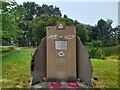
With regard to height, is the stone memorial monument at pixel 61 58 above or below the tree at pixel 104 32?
below

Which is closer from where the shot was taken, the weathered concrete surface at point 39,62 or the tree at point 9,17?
the weathered concrete surface at point 39,62

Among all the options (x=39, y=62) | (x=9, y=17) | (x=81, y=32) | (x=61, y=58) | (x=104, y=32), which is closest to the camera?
(x=61, y=58)

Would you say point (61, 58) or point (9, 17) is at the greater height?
point (9, 17)

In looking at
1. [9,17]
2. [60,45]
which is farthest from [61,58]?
[9,17]

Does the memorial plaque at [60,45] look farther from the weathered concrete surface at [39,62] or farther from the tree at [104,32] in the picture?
the tree at [104,32]

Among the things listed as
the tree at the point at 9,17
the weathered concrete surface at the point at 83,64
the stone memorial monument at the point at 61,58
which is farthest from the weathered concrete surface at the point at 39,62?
the tree at the point at 9,17

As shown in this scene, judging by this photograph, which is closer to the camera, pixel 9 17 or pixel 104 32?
pixel 9 17

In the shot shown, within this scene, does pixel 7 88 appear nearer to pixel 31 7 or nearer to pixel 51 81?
pixel 51 81

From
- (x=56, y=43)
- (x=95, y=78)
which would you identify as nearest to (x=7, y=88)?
(x=56, y=43)

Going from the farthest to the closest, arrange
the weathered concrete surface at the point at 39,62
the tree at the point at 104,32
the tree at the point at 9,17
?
the tree at the point at 104,32, the tree at the point at 9,17, the weathered concrete surface at the point at 39,62

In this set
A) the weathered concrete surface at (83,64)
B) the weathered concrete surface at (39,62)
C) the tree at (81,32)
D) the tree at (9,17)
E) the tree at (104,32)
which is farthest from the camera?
the tree at (104,32)

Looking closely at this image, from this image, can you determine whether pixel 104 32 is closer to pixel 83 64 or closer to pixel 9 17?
pixel 9 17

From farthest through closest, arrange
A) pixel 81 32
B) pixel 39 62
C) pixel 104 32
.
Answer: pixel 104 32, pixel 81 32, pixel 39 62

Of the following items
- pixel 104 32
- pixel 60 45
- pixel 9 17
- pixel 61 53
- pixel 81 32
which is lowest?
pixel 61 53
